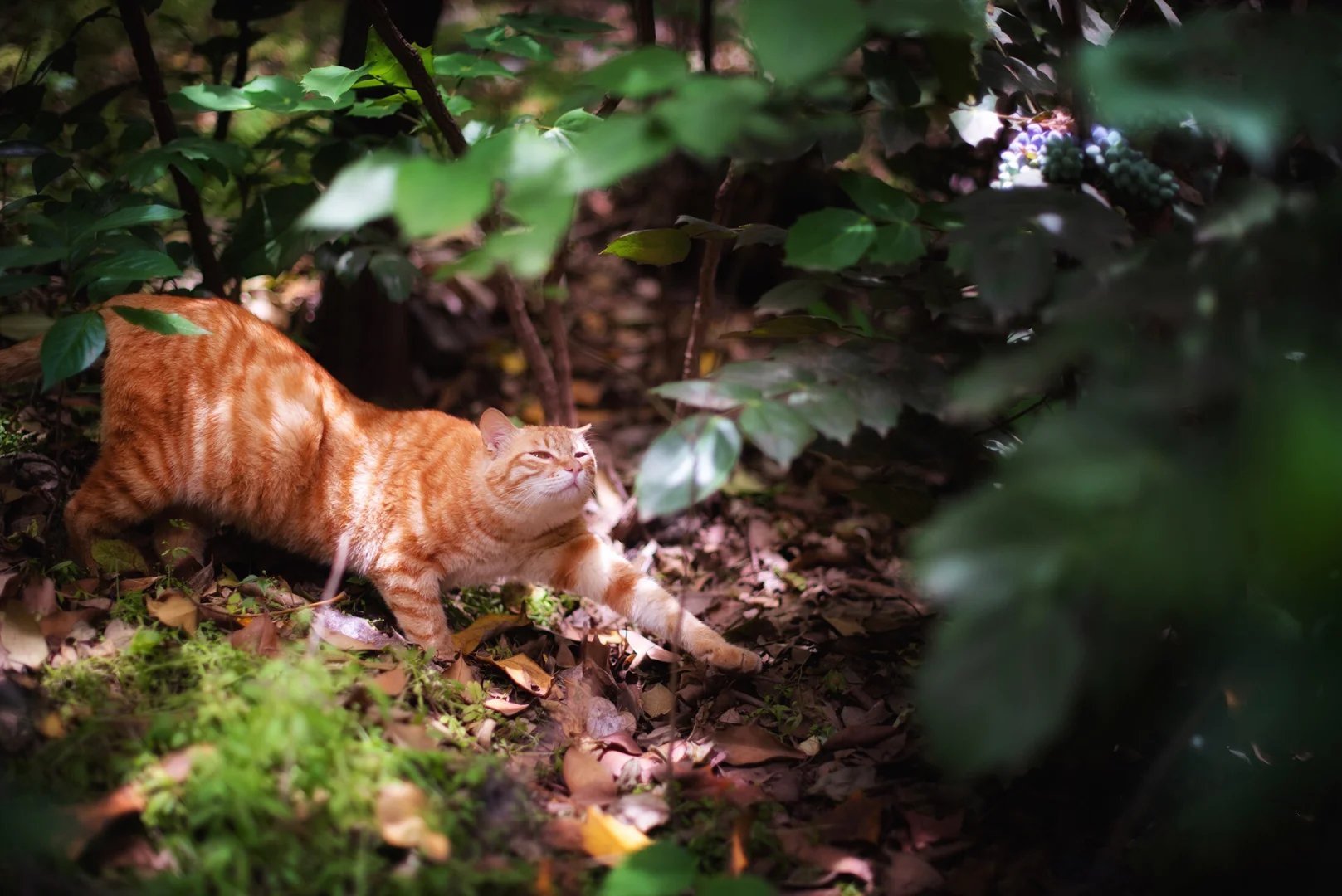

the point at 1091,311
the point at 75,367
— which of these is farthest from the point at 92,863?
the point at 1091,311

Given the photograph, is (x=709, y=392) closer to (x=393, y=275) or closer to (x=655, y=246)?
(x=655, y=246)

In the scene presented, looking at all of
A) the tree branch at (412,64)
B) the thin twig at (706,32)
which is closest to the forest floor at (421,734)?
the tree branch at (412,64)

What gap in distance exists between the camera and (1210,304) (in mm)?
1567

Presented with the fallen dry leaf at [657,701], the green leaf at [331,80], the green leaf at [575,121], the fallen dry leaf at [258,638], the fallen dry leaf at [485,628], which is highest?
the green leaf at [331,80]

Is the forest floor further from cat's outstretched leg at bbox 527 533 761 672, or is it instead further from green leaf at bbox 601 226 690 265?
green leaf at bbox 601 226 690 265

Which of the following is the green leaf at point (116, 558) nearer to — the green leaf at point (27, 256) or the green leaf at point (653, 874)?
the green leaf at point (27, 256)

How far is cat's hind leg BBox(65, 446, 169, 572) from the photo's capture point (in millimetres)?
2777

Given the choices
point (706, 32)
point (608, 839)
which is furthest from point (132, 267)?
point (706, 32)

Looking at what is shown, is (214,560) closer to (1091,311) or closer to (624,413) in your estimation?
(624,413)

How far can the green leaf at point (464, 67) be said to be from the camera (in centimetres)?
291

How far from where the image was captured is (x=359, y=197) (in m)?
1.58

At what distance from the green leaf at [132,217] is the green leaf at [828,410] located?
5.62 feet

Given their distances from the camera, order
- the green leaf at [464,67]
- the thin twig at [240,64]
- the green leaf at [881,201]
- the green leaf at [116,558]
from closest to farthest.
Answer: the green leaf at [881,201] → the green leaf at [116,558] → the green leaf at [464,67] → the thin twig at [240,64]

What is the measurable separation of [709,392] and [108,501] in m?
2.01
